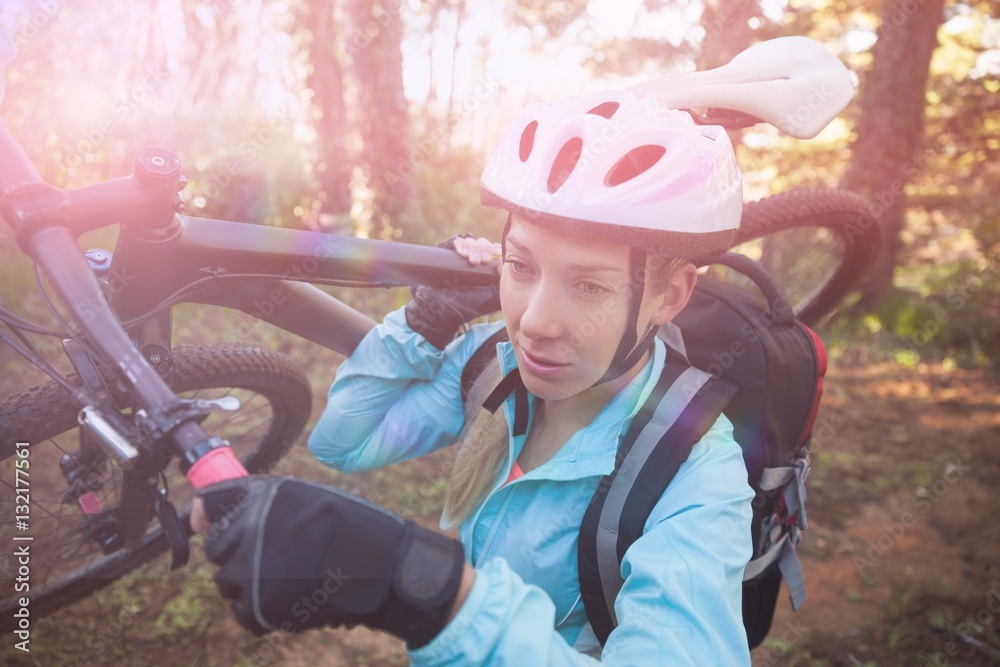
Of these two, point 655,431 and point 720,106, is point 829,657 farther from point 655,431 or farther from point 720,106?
point 720,106

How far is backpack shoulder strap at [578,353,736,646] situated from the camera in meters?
1.47

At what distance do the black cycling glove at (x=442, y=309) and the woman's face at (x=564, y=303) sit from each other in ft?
1.38

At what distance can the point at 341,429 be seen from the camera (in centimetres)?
201

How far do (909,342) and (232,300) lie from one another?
26.7 feet

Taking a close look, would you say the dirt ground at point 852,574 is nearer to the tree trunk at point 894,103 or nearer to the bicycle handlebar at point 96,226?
the bicycle handlebar at point 96,226

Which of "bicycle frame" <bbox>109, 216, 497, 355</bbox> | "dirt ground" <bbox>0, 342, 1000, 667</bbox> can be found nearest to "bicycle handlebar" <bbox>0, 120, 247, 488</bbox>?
"bicycle frame" <bbox>109, 216, 497, 355</bbox>

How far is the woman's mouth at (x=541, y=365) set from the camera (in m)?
1.56

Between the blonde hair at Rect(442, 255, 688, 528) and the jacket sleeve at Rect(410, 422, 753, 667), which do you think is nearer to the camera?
the jacket sleeve at Rect(410, 422, 753, 667)

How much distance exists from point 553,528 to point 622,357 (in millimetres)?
525

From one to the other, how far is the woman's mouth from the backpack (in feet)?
0.95

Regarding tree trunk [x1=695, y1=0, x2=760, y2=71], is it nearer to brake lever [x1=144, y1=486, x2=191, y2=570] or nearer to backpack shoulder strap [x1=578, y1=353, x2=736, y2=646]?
Result: backpack shoulder strap [x1=578, y1=353, x2=736, y2=646]

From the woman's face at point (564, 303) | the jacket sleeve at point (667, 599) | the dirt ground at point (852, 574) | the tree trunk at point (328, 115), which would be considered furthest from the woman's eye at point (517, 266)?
the tree trunk at point (328, 115)

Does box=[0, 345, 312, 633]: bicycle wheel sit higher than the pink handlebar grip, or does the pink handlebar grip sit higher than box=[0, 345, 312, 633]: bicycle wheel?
the pink handlebar grip

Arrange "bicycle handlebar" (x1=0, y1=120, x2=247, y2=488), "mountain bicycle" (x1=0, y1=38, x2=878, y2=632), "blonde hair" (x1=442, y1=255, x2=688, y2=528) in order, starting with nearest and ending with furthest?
"bicycle handlebar" (x1=0, y1=120, x2=247, y2=488) → "mountain bicycle" (x1=0, y1=38, x2=878, y2=632) → "blonde hair" (x1=442, y1=255, x2=688, y2=528)
